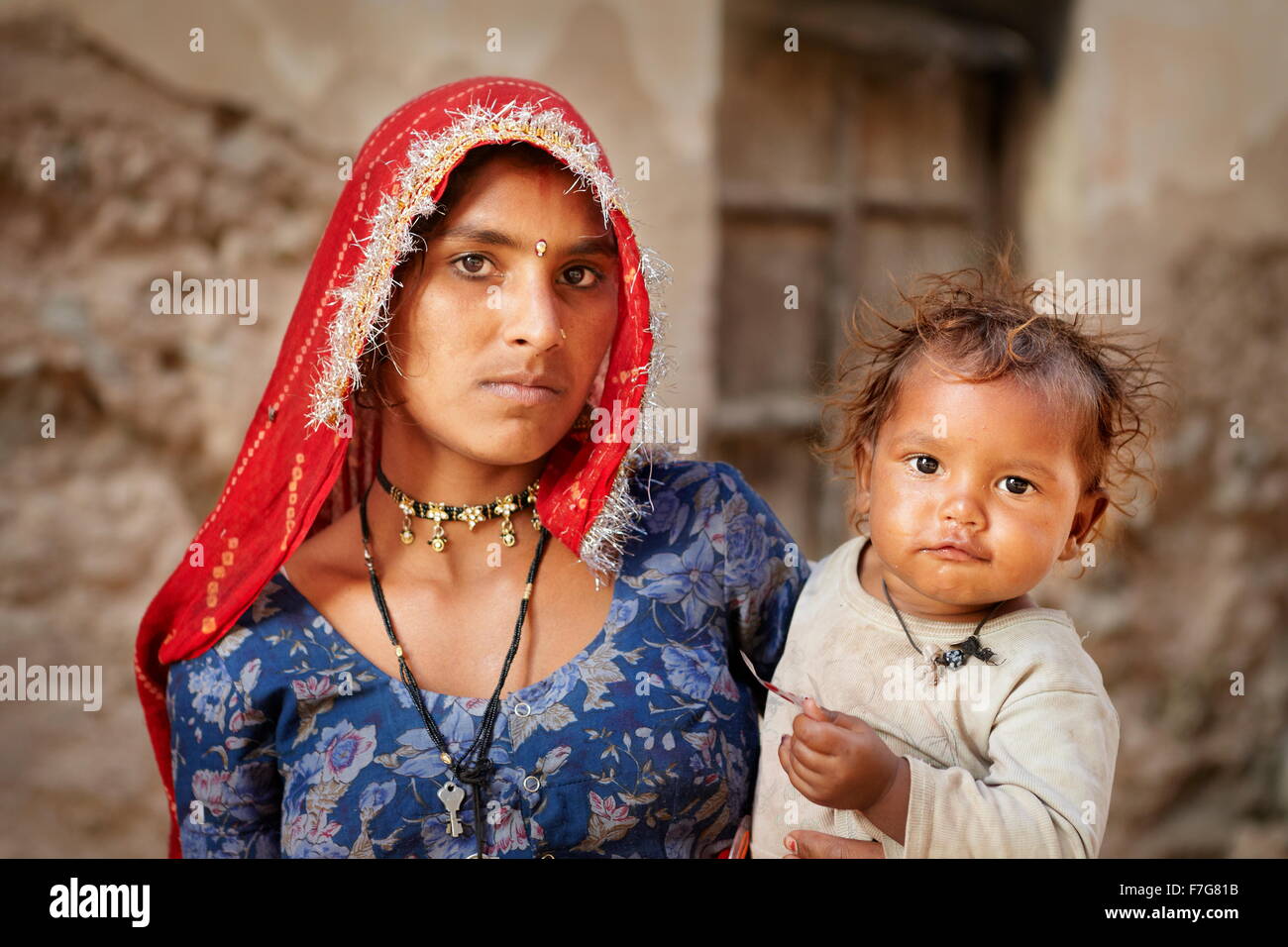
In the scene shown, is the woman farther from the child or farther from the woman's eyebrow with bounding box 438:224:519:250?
the child

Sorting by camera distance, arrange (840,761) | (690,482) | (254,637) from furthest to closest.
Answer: (690,482), (254,637), (840,761)

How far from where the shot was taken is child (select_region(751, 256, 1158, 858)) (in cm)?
130

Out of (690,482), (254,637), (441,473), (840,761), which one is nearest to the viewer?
(840,761)

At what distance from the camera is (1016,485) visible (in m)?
1.39

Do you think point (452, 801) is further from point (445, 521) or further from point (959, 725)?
point (959, 725)

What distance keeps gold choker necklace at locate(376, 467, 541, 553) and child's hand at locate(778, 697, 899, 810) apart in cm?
53

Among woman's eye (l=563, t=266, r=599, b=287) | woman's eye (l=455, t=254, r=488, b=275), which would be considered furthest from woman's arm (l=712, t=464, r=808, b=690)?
woman's eye (l=455, t=254, r=488, b=275)

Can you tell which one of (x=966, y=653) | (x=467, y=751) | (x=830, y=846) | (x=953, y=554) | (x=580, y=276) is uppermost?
(x=580, y=276)

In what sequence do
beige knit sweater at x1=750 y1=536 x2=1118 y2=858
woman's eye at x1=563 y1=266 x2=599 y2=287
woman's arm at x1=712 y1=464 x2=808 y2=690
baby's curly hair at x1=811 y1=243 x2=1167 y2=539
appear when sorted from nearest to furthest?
1. beige knit sweater at x1=750 y1=536 x2=1118 y2=858
2. baby's curly hair at x1=811 y1=243 x2=1167 y2=539
3. woman's eye at x1=563 y1=266 x2=599 y2=287
4. woman's arm at x1=712 y1=464 x2=808 y2=690

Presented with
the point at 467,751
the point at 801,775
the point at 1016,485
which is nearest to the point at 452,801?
the point at 467,751

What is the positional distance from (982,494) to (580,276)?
59 centimetres

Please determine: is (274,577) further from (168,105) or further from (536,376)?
(168,105)

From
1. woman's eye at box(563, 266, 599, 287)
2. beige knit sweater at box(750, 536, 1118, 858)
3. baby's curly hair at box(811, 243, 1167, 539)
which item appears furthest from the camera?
woman's eye at box(563, 266, 599, 287)

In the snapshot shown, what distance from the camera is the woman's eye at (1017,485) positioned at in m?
1.39
